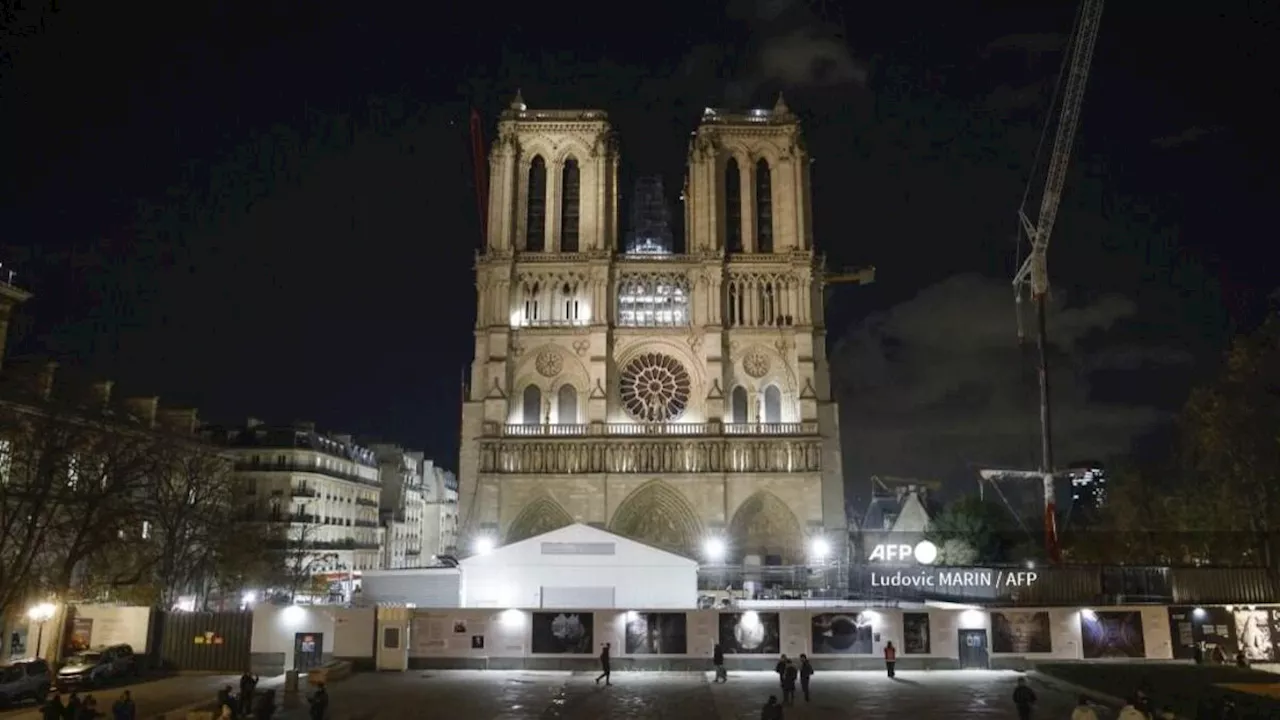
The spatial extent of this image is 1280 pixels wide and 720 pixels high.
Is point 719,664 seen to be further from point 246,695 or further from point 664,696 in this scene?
point 246,695

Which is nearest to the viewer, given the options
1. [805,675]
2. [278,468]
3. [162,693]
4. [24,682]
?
[805,675]

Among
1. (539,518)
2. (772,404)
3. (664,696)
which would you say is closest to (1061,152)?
(772,404)

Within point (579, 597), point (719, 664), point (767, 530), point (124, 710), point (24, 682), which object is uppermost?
point (767, 530)

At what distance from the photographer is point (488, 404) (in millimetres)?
56531

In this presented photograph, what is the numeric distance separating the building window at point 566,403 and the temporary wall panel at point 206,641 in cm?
3067

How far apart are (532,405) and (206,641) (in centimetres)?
3098

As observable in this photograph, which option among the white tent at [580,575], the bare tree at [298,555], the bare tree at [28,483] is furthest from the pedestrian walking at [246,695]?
the bare tree at [298,555]

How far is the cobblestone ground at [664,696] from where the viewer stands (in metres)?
21.0

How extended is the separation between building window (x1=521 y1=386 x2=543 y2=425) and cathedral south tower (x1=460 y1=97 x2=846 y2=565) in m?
0.09

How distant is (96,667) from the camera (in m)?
26.5

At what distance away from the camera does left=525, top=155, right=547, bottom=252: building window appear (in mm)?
61750

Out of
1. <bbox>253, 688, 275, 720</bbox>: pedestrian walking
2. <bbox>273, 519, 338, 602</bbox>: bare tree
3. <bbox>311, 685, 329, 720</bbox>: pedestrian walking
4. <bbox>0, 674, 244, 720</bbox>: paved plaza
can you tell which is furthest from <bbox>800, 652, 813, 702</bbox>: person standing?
<bbox>273, 519, 338, 602</bbox>: bare tree

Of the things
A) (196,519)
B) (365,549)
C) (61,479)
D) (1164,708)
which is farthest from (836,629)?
(365,549)

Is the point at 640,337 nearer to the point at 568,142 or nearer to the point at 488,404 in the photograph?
the point at 488,404
